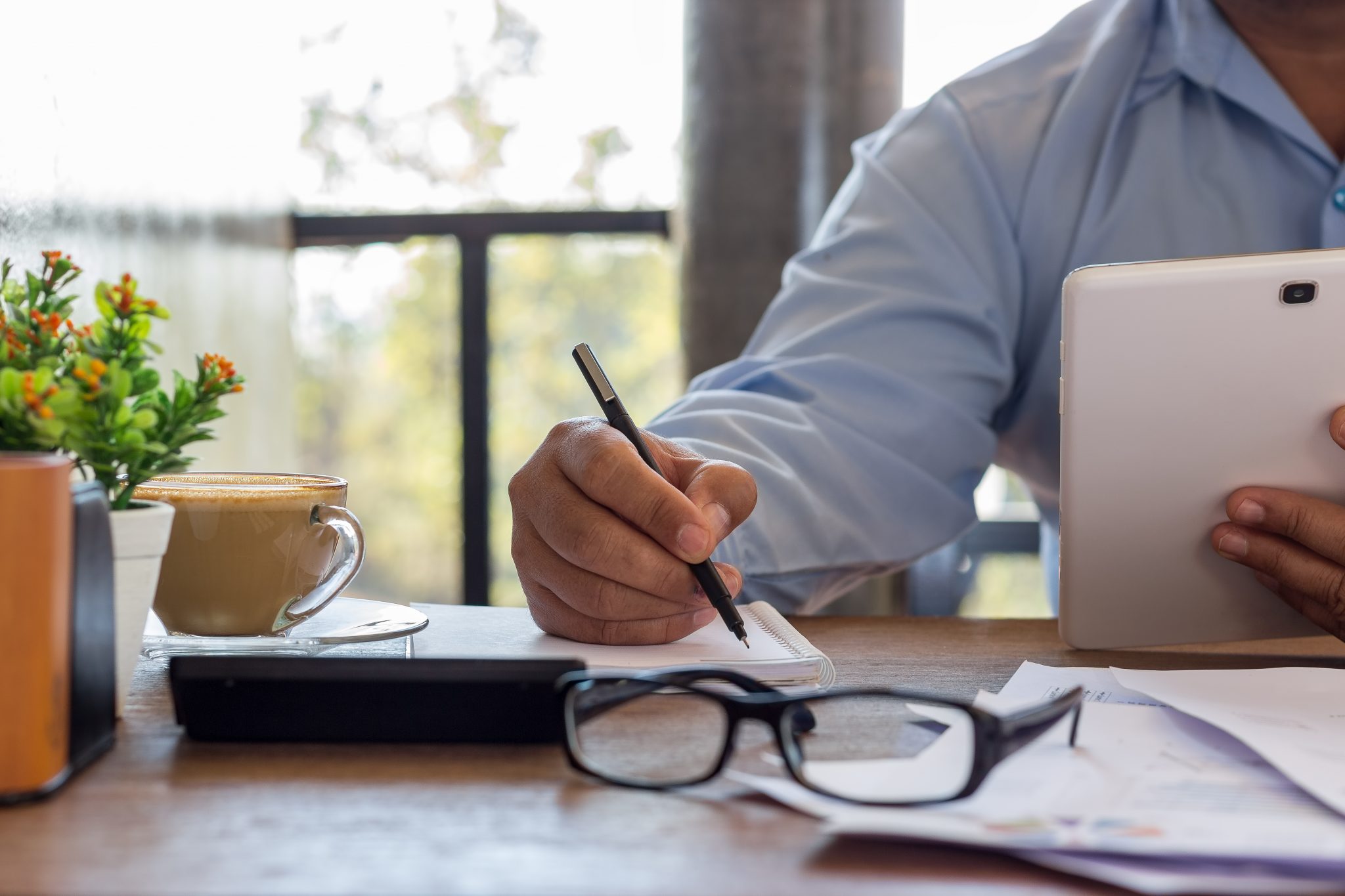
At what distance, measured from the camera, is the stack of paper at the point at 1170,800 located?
0.38 metres

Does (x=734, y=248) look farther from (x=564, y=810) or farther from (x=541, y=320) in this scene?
(x=564, y=810)

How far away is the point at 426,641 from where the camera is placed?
73 centimetres

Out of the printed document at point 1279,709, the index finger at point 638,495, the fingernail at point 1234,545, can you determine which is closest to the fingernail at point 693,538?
the index finger at point 638,495

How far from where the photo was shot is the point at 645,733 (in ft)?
1.84

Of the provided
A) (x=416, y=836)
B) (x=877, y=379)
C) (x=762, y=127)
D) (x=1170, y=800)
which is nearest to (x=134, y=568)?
(x=416, y=836)

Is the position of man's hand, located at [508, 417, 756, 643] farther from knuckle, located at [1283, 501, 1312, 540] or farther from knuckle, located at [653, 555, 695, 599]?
knuckle, located at [1283, 501, 1312, 540]

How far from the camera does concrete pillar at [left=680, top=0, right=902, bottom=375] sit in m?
2.10

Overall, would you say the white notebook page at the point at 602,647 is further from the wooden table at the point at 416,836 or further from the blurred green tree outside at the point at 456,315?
the blurred green tree outside at the point at 456,315

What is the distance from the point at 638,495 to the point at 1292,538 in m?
0.43

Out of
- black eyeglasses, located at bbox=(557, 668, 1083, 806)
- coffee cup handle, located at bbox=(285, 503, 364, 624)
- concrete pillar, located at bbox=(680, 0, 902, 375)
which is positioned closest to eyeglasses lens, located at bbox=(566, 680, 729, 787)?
black eyeglasses, located at bbox=(557, 668, 1083, 806)

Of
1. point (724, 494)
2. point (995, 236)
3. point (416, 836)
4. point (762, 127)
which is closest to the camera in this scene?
point (416, 836)

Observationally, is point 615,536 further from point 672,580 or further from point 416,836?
point 416,836

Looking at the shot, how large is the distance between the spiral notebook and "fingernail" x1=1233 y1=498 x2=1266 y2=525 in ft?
0.96

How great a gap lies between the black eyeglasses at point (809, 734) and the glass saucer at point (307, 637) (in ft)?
0.60
